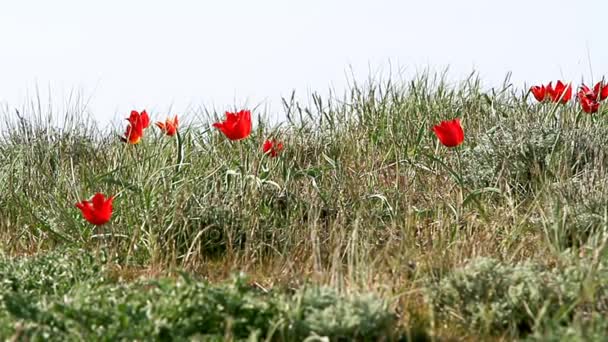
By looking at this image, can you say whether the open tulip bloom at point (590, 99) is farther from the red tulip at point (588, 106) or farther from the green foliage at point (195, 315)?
the green foliage at point (195, 315)

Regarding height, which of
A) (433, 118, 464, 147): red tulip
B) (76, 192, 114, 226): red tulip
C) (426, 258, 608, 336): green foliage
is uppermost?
(433, 118, 464, 147): red tulip

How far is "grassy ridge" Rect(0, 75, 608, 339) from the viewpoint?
344cm

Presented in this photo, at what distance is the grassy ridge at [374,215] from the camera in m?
3.44

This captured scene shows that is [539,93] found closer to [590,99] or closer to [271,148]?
[590,99]

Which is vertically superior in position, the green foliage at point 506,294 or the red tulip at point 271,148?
the red tulip at point 271,148

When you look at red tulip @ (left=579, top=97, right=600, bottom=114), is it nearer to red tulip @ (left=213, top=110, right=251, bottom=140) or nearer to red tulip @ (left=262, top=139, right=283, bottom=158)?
red tulip @ (left=262, top=139, right=283, bottom=158)

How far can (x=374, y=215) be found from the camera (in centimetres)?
494

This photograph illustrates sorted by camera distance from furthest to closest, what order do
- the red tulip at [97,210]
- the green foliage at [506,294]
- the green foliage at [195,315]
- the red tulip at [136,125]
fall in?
the red tulip at [136,125] < the red tulip at [97,210] < the green foliage at [506,294] < the green foliage at [195,315]

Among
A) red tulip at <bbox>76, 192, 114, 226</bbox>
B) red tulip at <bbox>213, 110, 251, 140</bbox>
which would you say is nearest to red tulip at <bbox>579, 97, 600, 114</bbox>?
red tulip at <bbox>213, 110, 251, 140</bbox>

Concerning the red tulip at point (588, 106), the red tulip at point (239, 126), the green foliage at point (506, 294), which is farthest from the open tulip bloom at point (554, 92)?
the green foliage at point (506, 294)

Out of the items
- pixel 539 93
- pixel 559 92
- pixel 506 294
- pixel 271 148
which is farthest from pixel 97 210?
pixel 559 92

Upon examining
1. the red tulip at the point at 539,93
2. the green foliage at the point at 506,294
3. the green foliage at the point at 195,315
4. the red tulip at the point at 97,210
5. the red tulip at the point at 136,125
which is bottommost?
the green foliage at the point at 195,315

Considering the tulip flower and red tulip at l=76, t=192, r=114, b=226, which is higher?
the tulip flower

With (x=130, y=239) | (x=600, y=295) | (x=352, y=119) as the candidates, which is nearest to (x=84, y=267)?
(x=130, y=239)
